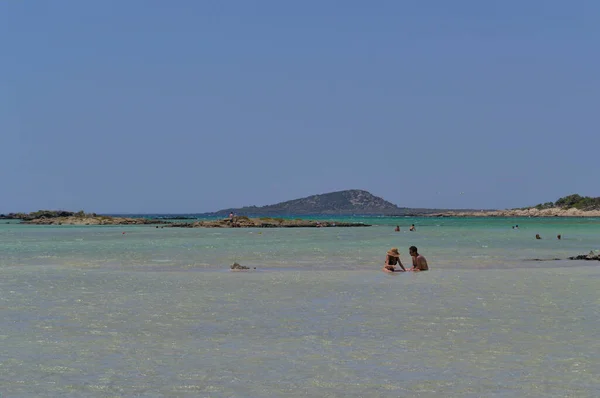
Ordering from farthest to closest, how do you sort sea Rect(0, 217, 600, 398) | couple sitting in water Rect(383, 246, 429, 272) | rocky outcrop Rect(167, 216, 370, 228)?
1. rocky outcrop Rect(167, 216, 370, 228)
2. couple sitting in water Rect(383, 246, 429, 272)
3. sea Rect(0, 217, 600, 398)

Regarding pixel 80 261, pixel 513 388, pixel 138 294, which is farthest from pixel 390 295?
pixel 80 261

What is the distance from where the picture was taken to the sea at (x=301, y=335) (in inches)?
432

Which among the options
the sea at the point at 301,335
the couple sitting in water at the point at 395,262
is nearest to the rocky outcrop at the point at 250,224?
the couple sitting in water at the point at 395,262

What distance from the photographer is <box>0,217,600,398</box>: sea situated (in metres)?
11.0

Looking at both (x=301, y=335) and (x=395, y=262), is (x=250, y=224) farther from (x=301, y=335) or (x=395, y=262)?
(x=301, y=335)

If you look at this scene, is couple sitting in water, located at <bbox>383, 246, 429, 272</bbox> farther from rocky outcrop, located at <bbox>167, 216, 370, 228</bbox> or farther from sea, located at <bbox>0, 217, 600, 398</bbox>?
rocky outcrop, located at <bbox>167, 216, 370, 228</bbox>

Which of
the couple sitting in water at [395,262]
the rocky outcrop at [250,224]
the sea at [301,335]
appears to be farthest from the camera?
the rocky outcrop at [250,224]

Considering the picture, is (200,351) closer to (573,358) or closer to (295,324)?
(295,324)

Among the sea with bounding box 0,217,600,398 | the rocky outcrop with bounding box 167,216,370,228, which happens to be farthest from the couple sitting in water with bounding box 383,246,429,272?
the rocky outcrop with bounding box 167,216,370,228

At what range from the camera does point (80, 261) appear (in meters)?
38.8

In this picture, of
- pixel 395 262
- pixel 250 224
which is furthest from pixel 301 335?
pixel 250 224

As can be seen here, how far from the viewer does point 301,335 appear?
1505cm

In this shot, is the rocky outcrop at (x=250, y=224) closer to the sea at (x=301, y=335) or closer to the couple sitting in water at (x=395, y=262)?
the couple sitting in water at (x=395, y=262)

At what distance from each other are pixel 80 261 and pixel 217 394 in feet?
99.5
